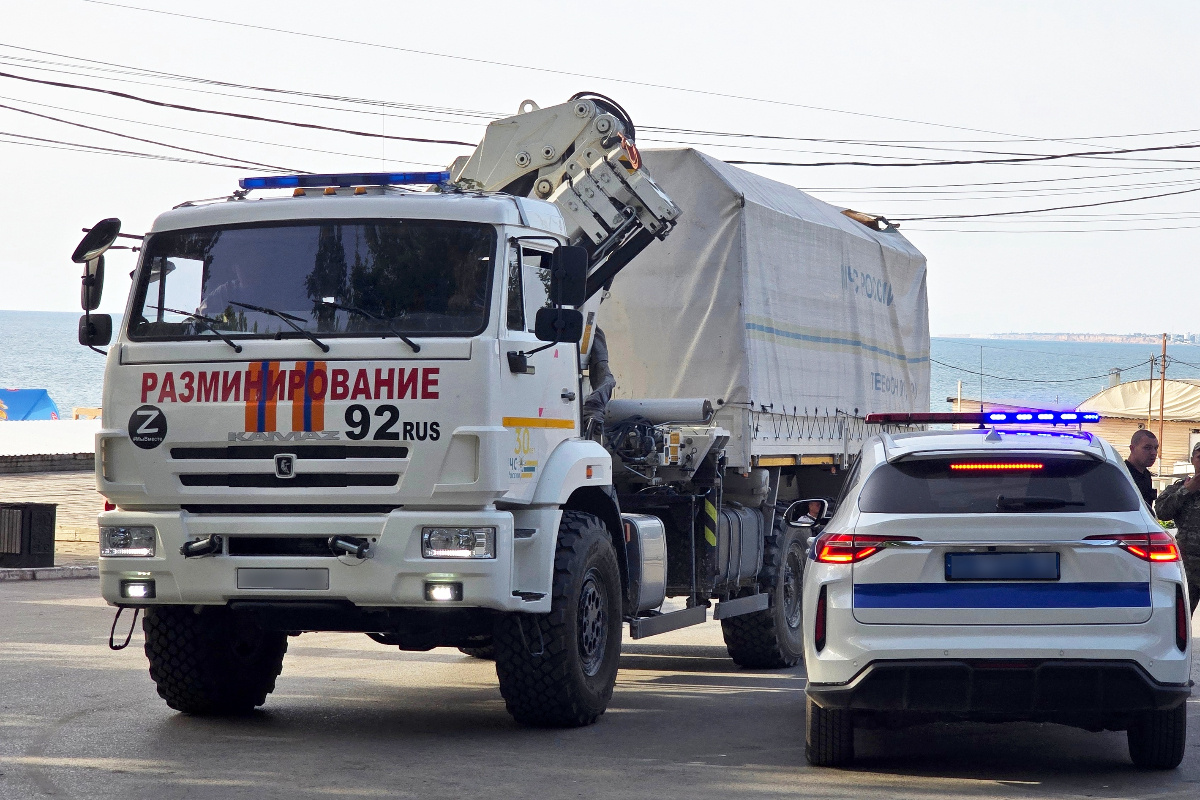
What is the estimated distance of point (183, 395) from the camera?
7.80 metres

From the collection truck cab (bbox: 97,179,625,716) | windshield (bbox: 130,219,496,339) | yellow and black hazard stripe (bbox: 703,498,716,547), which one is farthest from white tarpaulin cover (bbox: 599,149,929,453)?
windshield (bbox: 130,219,496,339)

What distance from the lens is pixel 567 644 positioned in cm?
809

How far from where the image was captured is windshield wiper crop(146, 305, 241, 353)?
7.78 m

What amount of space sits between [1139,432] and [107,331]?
7.16m

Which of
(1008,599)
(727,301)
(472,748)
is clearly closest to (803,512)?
(1008,599)

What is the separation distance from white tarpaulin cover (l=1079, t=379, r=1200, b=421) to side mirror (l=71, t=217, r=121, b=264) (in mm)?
68595

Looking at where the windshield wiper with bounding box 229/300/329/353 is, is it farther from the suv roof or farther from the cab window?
the suv roof

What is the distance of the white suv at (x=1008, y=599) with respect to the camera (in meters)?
6.54

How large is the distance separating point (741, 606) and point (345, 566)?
4.39m

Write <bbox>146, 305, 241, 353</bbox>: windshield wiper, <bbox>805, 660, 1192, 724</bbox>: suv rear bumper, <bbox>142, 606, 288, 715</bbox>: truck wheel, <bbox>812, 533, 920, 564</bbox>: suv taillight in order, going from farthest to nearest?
<bbox>142, 606, 288, 715</bbox>: truck wheel < <bbox>146, 305, 241, 353</bbox>: windshield wiper < <bbox>812, 533, 920, 564</bbox>: suv taillight < <bbox>805, 660, 1192, 724</bbox>: suv rear bumper

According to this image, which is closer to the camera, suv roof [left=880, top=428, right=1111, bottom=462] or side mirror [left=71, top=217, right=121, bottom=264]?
suv roof [left=880, top=428, right=1111, bottom=462]

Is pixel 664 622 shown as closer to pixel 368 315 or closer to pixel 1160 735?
pixel 368 315

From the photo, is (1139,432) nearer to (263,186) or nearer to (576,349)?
(576,349)

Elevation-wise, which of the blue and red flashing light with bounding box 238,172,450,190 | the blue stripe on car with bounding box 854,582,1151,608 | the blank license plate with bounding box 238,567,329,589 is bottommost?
the blank license plate with bounding box 238,567,329,589
